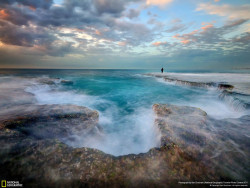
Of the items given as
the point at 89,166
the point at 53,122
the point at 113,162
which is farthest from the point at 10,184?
the point at 53,122

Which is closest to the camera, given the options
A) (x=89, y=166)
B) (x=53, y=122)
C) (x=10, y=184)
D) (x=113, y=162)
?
(x=10, y=184)

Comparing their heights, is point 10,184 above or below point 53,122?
below

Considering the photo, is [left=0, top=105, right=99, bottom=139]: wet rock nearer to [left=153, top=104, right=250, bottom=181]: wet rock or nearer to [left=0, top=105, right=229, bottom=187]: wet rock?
[left=0, top=105, right=229, bottom=187]: wet rock

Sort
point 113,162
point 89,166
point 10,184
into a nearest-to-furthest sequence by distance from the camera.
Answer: point 10,184 < point 89,166 < point 113,162

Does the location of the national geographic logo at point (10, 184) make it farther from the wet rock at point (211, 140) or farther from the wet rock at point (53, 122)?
the wet rock at point (211, 140)

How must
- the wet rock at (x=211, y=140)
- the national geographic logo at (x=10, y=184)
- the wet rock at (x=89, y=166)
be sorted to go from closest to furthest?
the national geographic logo at (x=10, y=184) → the wet rock at (x=89, y=166) → the wet rock at (x=211, y=140)

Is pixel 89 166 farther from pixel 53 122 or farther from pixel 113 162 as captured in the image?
pixel 53 122

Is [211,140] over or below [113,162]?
over

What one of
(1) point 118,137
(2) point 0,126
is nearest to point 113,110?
(1) point 118,137

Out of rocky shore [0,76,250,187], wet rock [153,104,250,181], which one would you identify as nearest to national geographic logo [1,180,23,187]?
rocky shore [0,76,250,187]

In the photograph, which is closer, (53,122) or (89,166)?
(89,166)

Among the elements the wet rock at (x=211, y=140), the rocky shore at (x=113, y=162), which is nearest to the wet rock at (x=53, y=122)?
the rocky shore at (x=113, y=162)

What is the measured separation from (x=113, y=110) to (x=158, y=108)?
4260 millimetres

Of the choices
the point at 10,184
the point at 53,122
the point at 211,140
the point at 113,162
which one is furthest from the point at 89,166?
the point at 211,140
